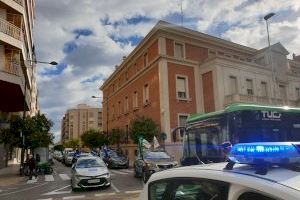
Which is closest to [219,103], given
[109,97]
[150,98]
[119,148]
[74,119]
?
[150,98]

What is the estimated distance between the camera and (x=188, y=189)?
2674 mm

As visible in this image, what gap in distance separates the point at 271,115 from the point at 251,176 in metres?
9.28

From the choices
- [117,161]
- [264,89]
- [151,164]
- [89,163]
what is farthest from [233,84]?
[89,163]

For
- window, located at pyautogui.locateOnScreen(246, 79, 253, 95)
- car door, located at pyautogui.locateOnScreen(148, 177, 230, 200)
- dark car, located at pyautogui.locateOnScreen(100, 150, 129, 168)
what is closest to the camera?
car door, located at pyautogui.locateOnScreen(148, 177, 230, 200)

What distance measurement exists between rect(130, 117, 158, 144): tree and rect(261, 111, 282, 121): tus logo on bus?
20118mm

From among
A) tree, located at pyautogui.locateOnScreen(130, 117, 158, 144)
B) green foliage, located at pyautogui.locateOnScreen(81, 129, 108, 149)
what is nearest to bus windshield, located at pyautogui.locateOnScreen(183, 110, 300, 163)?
tree, located at pyautogui.locateOnScreen(130, 117, 158, 144)

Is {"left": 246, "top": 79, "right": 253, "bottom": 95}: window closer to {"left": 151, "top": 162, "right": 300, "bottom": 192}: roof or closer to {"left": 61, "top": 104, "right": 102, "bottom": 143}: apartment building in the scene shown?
{"left": 151, "top": 162, "right": 300, "bottom": 192}: roof

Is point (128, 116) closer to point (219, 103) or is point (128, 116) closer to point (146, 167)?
point (219, 103)

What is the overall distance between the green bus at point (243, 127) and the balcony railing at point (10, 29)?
15.1 m

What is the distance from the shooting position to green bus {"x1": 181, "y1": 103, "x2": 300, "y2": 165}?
10.5m

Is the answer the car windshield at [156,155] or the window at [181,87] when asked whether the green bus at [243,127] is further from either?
the window at [181,87]

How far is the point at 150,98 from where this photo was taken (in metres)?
34.5

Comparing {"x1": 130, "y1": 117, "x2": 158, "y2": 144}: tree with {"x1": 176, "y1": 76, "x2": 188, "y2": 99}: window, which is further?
{"x1": 176, "y1": 76, "x2": 188, "y2": 99}: window

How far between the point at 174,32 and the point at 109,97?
77.0 feet
